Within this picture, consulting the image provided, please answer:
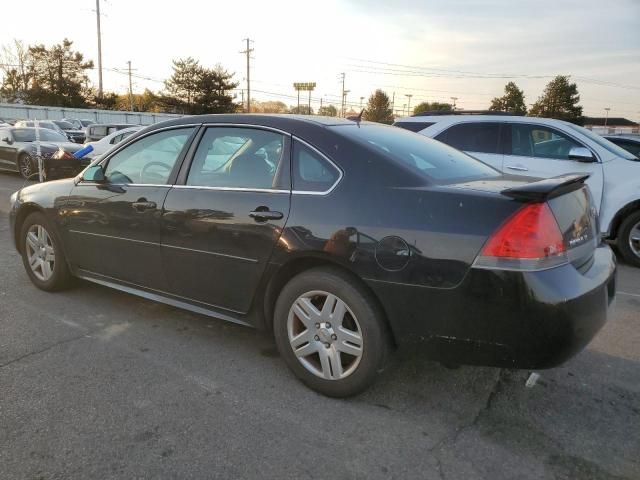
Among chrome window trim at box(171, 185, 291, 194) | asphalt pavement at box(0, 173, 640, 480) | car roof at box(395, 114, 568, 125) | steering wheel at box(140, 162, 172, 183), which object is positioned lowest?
asphalt pavement at box(0, 173, 640, 480)

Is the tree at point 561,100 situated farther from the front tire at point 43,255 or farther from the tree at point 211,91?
the front tire at point 43,255

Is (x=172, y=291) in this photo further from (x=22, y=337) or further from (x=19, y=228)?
(x=19, y=228)

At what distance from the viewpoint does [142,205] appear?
3652mm

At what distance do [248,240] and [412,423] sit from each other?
1361mm

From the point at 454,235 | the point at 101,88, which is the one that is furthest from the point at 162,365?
the point at 101,88

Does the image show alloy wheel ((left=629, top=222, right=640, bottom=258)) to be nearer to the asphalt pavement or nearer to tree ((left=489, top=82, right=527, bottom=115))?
the asphalt pavement

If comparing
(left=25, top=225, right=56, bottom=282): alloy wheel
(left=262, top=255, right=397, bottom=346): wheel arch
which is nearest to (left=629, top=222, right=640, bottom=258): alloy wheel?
(left=262, top=255, right=397, bottom=346): wheel arch

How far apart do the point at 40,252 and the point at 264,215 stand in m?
2.66

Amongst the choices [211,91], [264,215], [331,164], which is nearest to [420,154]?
[331,164]

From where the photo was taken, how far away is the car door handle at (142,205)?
11.8ft

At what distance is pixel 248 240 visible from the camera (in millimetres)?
3098

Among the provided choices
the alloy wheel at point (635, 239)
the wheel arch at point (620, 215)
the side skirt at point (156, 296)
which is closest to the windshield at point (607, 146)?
the wheel arch at point (620, 215)

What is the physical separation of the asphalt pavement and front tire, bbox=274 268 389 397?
5.7 inches

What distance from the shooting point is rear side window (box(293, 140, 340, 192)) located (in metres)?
2.91
